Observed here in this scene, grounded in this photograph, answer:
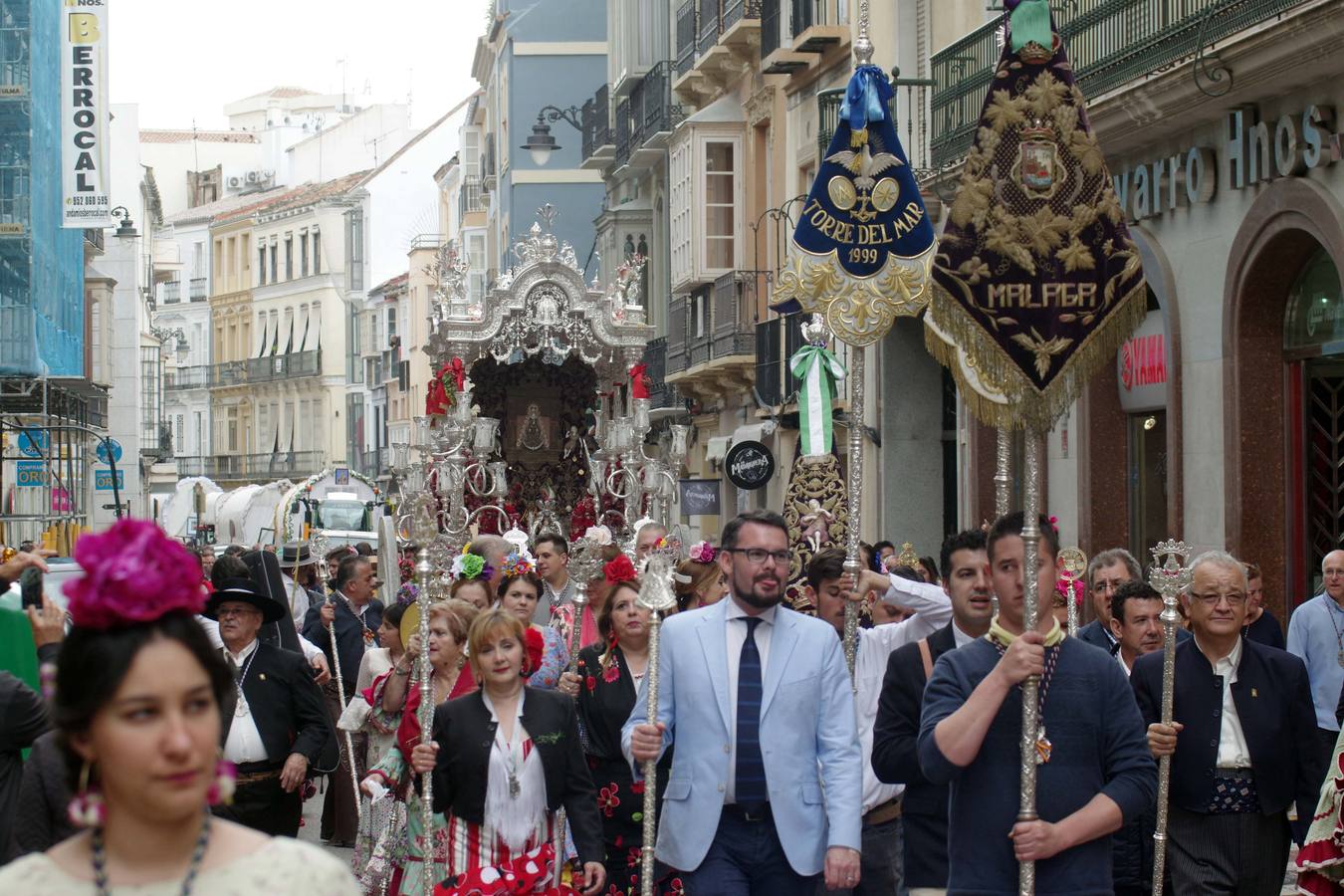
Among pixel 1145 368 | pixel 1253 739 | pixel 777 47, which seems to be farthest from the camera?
pixel 777 47

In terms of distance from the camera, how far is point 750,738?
22.6 feet

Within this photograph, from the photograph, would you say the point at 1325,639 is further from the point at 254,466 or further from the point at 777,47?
the point at 254,466

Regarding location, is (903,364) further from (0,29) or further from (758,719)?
(758,719)

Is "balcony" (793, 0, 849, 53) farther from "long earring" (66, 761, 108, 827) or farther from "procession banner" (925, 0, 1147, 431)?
"long earring" (66, 761, 108, 827)

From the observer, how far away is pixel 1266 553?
49.7 feet

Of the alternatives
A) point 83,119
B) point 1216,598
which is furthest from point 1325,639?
point 83,119

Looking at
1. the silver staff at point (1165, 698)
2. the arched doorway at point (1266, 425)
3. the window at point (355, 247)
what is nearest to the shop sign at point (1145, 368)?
the arched doorway at point (1266, 425)

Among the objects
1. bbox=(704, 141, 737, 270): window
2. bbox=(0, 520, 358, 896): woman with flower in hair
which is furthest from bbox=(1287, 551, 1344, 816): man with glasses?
bbox=(704, 141, 737, 270): window

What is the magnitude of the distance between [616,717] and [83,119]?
25773 mm

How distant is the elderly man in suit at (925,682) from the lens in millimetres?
6809

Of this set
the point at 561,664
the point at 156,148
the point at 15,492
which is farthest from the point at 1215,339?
the point at 156,148

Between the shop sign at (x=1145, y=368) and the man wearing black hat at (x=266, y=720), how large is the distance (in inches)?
370

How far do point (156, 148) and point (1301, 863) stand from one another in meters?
94.8

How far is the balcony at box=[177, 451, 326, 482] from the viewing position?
275ft
